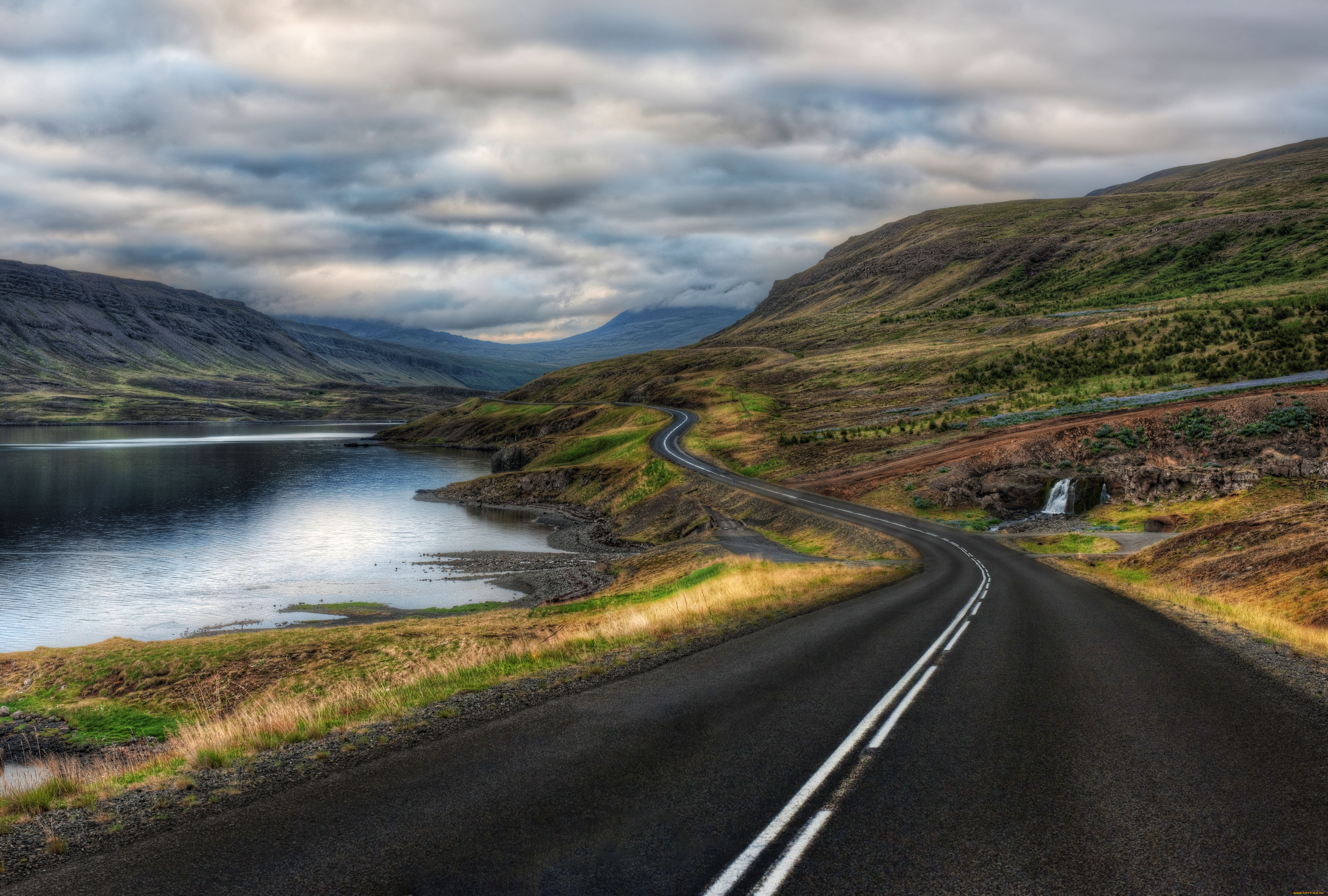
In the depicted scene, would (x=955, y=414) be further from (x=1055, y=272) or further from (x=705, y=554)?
(x=1055, y=272)

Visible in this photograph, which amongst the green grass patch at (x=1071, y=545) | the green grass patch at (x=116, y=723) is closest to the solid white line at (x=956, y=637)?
the green grass patch at (x=116, y=723)

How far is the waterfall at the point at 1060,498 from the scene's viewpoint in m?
43.6

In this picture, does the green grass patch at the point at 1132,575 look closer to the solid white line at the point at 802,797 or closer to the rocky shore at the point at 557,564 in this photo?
the solid white line at the point at 802,797

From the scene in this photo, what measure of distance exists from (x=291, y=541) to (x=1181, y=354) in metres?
83.6

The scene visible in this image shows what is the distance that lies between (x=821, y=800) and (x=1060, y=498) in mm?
44429

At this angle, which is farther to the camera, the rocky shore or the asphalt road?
the rocky shore

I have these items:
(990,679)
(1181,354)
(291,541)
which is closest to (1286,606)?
(990,679)

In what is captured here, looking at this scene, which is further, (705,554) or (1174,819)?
(705,554)

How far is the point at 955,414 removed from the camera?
2712 inches

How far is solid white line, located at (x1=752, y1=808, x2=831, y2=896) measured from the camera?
5.27 meters

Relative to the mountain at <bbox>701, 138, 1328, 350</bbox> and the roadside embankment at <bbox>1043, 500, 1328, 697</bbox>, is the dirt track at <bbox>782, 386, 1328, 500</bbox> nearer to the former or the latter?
the roadside embankment at <bbox>1043, 500, 1328, 697</bbox>

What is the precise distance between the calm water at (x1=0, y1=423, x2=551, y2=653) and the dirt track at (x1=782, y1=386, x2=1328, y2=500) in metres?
23.8

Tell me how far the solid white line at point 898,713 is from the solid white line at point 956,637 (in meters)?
0.89

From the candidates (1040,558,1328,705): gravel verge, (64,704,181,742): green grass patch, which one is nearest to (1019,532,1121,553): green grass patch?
(1040,558,1328,705): gravel verge
